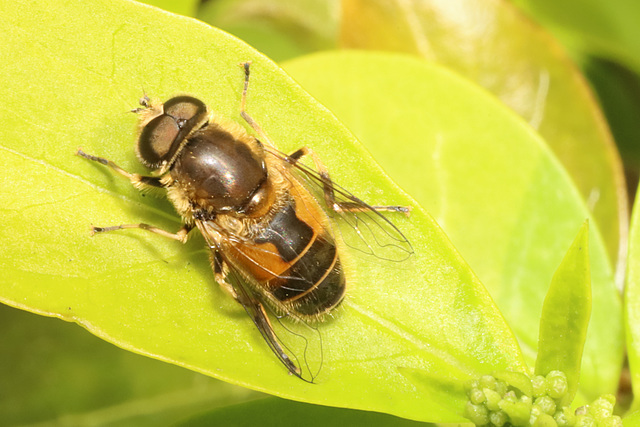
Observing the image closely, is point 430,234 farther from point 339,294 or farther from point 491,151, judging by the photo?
point 491,151

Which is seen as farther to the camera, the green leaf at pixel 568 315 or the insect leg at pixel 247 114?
the insect leg at pixel 247 114

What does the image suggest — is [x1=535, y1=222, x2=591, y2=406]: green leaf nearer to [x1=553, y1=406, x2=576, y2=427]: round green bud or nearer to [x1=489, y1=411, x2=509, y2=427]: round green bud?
[x1=553, y1=406, x2=576, y2=427]: round green bud

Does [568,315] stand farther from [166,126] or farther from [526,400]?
[166,126]

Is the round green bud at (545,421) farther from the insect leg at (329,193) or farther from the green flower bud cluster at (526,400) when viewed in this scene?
the insect leg at (329,193)

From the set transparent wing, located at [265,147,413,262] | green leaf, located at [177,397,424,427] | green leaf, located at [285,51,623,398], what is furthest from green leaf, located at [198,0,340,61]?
green leaf, located at [177,397,424,427]

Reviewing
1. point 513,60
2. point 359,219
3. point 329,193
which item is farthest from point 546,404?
point 513,60

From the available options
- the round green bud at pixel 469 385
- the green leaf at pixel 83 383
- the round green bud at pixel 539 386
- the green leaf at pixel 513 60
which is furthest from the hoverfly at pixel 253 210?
the green leaf at pixel 513 60

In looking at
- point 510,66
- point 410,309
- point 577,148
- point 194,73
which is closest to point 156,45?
point 194,73
